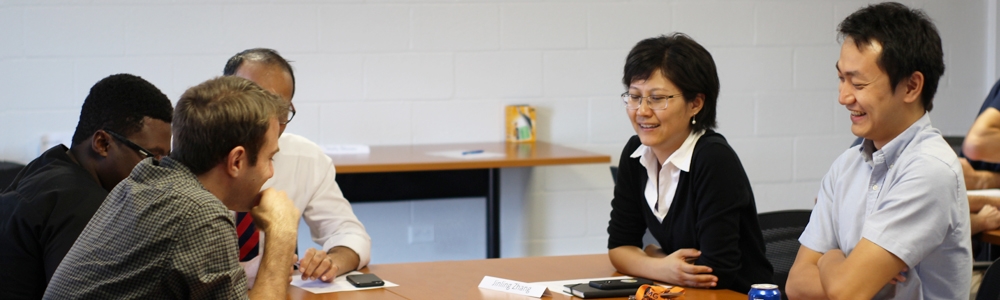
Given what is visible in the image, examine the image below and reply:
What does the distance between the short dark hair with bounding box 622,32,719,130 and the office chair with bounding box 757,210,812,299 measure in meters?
0.32

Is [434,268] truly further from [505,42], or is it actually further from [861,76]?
[505,42]

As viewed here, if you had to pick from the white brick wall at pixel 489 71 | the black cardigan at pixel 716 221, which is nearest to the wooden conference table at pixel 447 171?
the white brick wall at pixel 489 71

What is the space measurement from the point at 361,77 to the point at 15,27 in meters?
1.44

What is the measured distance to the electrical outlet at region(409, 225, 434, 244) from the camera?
14.3 feet

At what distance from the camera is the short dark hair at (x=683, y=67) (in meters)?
2.19

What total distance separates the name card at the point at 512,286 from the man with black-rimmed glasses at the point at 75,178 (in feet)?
2.37

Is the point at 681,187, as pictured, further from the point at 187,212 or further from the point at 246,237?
the point at 187,212

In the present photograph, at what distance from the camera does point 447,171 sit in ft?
13.1

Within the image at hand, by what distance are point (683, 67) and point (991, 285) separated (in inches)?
33.8

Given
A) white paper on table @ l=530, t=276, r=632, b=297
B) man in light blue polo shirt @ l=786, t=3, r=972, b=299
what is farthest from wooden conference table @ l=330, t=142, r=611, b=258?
man in light blue polo shirt @ l=786, t=3, r=972, b=299

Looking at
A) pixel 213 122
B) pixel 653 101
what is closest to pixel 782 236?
pixel 653 101

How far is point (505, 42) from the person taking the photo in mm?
4297

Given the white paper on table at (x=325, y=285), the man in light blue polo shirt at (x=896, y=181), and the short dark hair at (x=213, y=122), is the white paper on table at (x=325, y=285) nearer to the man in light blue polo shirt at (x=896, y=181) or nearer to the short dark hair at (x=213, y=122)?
the short dark hair at (x=213, y=122)

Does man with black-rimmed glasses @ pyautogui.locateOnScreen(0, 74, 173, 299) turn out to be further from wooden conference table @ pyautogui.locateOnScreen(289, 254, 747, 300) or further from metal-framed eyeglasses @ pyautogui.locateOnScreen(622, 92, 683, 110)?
metal-framed eyeglasses @ pyautogui.locateOnScreen(622, 92, 683, 110)
